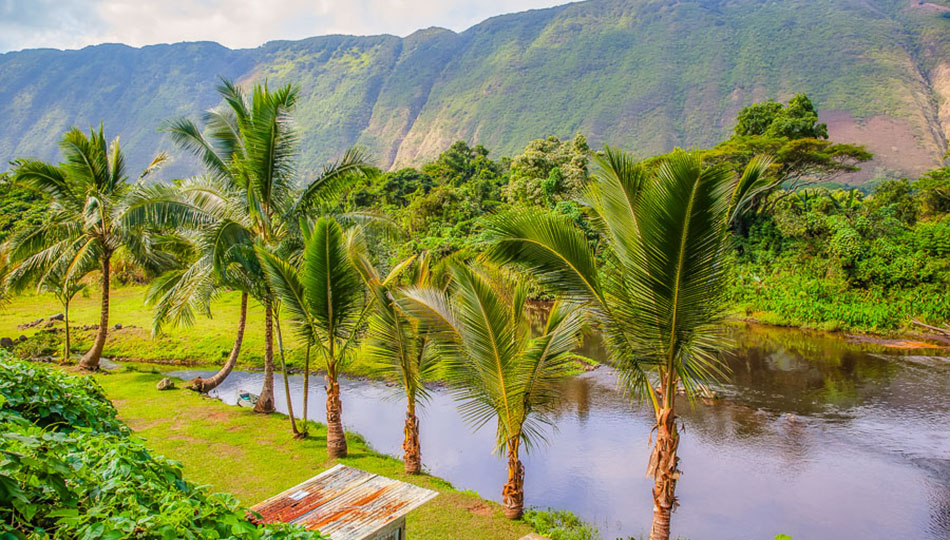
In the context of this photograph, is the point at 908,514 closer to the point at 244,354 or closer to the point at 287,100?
the point at 287,100

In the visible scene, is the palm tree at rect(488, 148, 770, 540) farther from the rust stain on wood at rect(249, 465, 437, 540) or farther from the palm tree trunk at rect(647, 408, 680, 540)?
the rust stain on wood at rect(249, 465, 437, 540)

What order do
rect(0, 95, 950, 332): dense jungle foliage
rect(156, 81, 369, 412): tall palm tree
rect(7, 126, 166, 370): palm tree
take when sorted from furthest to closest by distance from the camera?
rect(0, 95, 950, 332): dense jungle foliage, rect(7, 126, 166, 370): palm tree, rect(156, 81, 369, 412): tall palm tree

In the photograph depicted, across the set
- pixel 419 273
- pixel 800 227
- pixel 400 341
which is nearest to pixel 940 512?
pixel 400 341

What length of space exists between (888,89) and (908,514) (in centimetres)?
8650

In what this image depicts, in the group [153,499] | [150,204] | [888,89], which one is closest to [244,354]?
[150,204]

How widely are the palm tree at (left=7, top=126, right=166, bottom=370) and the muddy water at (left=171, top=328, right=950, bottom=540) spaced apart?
180 inches

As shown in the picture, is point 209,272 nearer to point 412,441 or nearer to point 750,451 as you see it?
point 412,441

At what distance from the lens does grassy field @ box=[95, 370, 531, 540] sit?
7.18 metres

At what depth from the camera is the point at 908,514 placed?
862cm

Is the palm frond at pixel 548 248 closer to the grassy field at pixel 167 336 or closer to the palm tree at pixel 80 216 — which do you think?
the palm tree at pixel 80 216

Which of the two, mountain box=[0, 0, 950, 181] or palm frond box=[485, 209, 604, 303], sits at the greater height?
mountain box=[0, 0, 950, 181]

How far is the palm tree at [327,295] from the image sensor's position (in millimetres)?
8219

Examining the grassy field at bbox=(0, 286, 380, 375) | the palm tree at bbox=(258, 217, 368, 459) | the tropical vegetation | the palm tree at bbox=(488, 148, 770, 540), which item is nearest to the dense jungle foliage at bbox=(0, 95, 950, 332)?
the tropical vegetation

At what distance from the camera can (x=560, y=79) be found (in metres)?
110
